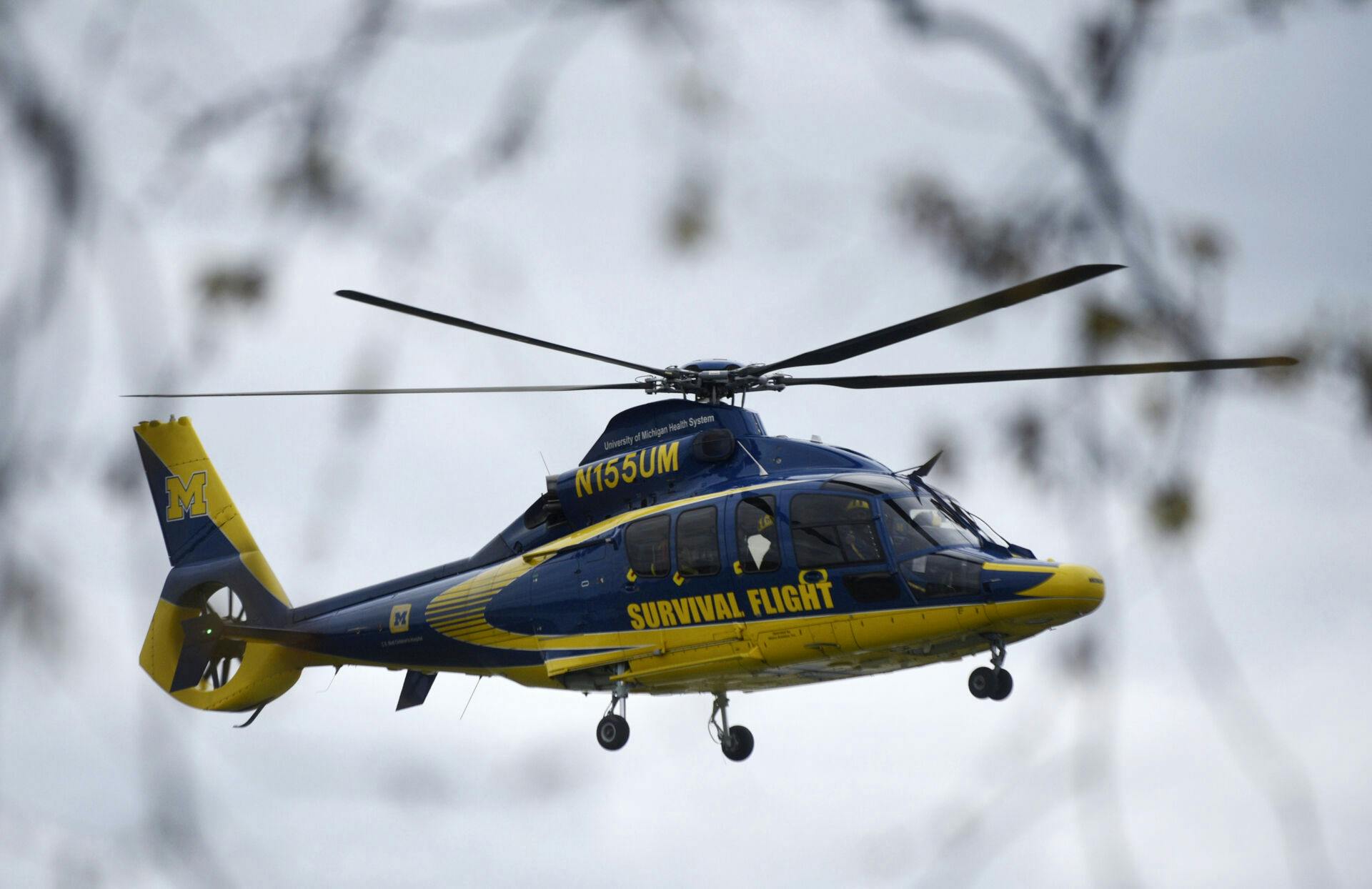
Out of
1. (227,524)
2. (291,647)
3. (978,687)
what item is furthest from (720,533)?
(227,524)

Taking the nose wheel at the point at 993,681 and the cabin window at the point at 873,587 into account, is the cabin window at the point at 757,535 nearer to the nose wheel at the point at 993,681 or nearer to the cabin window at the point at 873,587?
the cabin window at the point at 873,587

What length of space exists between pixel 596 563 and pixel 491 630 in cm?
212

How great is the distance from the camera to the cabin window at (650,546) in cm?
1761

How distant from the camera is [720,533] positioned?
17.1m

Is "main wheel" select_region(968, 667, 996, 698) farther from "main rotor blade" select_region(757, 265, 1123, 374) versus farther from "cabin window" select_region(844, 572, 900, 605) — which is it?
"main rotor blade" select_region(757, 265, 1123, 374)

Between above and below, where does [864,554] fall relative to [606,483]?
below

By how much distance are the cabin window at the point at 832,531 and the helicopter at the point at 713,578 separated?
0.02m

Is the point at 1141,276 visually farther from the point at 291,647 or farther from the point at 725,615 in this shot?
the point at 291,647

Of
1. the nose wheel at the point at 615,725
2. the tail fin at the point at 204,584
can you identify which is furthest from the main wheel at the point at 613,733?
the tail fin at the point at 204,584

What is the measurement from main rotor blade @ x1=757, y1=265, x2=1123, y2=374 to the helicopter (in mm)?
39

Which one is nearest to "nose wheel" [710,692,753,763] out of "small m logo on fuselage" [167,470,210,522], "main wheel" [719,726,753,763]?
"main wheel" [719,726,753,763]

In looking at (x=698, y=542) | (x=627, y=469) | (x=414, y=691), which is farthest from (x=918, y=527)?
(x=414, y=691)

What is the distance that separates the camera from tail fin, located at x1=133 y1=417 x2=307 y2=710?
22.8 metres

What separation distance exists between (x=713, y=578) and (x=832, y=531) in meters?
1.62
